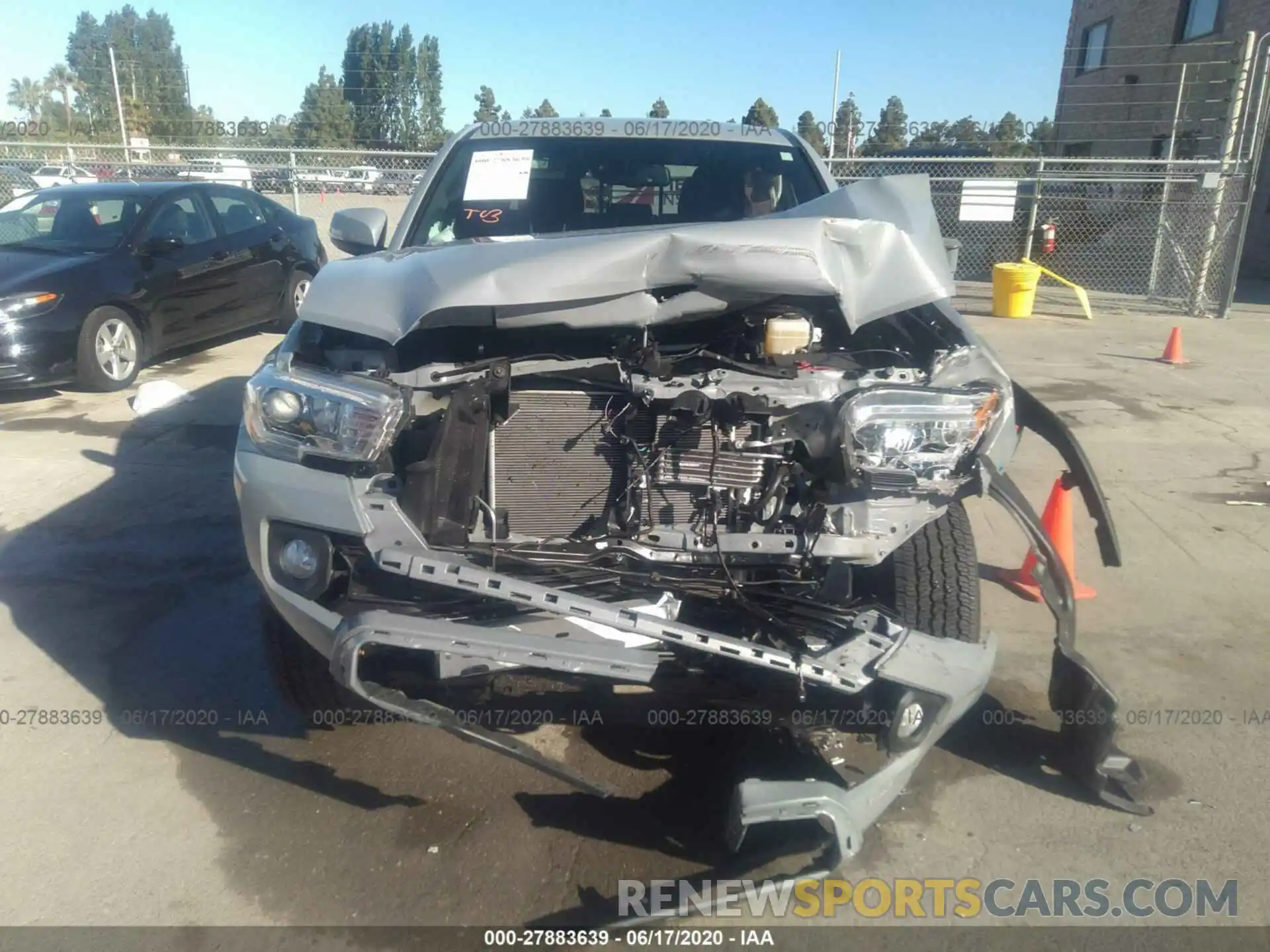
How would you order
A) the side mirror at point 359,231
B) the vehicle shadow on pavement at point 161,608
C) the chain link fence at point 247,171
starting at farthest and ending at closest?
1. the chain link fence at point 247,171
2. the side mirror at point 359,231
3. the vehicle shadow on pavement at point 161,608

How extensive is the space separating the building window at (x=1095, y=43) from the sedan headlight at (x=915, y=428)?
25.4 metres

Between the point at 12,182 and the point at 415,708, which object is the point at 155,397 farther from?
the point at 12,182

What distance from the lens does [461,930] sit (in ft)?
8.11

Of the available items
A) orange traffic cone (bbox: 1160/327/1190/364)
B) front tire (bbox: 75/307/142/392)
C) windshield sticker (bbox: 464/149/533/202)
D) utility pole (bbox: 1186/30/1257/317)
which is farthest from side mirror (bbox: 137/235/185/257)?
utility pole (bbox: 1186/30/1257/317)

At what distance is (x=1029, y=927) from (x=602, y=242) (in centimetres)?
216

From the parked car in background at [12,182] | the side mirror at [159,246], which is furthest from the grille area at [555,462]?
the parked car in background at [12,182]

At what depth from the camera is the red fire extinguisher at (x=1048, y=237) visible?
48.3ft

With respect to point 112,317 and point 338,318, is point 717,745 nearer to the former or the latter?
point 338,318

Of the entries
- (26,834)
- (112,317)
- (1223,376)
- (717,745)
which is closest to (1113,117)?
(1223,376)

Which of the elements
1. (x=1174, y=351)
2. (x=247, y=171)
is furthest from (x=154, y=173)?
(x=1174, y=351)

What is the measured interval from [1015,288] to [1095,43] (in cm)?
1760

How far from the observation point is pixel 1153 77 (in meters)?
22.3

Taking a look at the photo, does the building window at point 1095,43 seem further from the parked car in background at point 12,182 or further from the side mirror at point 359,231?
the side mirror at point 359,231

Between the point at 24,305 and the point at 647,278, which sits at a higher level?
the point at 647,278
